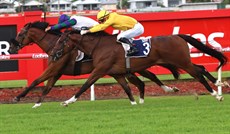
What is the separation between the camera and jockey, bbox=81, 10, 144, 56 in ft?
41.7

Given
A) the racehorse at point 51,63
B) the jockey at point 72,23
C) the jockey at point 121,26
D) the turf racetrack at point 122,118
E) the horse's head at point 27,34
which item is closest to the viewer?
the turf racetrack at point 122,118

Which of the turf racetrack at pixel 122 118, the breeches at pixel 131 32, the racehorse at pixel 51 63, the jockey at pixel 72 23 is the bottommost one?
the turf racetrack at pixel 122 118

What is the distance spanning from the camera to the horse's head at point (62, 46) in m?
12.9

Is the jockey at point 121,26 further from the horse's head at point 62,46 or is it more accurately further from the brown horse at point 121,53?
the horse's head at point 62,46

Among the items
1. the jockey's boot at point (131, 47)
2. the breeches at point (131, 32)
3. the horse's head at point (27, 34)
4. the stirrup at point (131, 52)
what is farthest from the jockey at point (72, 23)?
the stirrup at point (131, 52)

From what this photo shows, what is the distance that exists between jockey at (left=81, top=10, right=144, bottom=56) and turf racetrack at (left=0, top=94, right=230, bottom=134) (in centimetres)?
123

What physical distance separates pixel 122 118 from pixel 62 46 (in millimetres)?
2989

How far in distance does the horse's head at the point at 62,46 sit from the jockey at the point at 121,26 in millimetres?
299

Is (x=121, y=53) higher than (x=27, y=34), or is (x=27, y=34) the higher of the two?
(x=27, y=34)

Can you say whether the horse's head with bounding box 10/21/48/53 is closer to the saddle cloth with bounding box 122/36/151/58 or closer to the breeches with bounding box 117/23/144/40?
the breeches with bounding box 117/23/144/40

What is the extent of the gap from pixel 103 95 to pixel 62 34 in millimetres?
2993

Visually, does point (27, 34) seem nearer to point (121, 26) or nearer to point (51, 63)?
point (51, 63)

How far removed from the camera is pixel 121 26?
509 inches

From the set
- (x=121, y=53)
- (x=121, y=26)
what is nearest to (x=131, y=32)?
(x=121, y=26)
